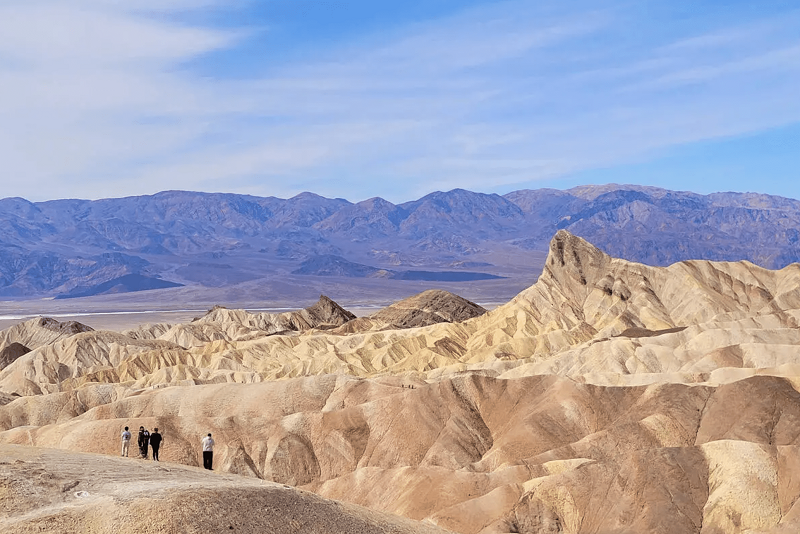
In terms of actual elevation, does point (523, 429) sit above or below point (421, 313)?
above

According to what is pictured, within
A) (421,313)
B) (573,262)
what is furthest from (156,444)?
(421,313)

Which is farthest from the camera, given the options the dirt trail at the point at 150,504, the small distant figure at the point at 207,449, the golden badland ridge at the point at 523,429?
the golden badland ridge at the point at 523,429

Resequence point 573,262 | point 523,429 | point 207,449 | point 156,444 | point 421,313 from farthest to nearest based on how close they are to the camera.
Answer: point 421,313
point 573,262
point 523,429
point 156,444
point 207,449

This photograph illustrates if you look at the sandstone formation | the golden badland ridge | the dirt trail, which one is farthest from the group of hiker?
the sandstone formation

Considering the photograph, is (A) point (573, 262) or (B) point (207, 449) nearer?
(B) point (207, 449)

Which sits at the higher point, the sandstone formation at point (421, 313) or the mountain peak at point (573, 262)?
the mountain peak at point (573, 262)

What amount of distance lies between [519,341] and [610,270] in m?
24.0

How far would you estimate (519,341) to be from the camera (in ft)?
368

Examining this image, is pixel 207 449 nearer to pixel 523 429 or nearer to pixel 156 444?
pixel 156 444

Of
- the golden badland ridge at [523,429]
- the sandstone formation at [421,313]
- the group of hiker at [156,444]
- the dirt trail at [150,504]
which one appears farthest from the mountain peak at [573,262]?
the dirt trail at [150,504]

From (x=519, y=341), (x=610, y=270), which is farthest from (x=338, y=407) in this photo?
(x=610, y=270)

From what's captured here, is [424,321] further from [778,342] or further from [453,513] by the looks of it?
[453,513]

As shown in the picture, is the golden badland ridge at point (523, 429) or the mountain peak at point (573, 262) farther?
the mountain peak at point (573, 262)

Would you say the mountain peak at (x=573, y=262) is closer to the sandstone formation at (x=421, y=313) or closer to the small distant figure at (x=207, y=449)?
the sandstone formation at (x=421, y=313)
